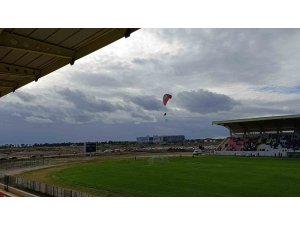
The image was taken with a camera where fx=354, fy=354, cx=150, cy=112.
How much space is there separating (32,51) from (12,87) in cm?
649

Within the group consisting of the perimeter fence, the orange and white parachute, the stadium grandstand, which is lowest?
the perimeter fence

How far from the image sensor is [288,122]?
5819 cm

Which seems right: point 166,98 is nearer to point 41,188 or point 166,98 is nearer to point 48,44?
point 41,188

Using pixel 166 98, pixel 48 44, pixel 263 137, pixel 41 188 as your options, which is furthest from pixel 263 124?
pixel 48 44

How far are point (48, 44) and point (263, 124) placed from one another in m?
58.7

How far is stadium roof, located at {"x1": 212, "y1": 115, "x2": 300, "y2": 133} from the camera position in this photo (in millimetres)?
56156

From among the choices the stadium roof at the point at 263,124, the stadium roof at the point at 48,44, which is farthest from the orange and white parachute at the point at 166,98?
the stadium roof at the point at 48,44

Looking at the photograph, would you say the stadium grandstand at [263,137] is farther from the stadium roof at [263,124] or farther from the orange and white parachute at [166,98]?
the orange and white parachute at [166,98]

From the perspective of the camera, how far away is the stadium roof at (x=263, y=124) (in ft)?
184

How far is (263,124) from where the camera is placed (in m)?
63.7

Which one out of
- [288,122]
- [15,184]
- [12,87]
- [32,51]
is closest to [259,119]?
[288,122]

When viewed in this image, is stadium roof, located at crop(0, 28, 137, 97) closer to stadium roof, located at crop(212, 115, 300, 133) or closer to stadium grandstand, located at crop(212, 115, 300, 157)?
stadium grandstand, located at crop(212, 115, 300, 157)

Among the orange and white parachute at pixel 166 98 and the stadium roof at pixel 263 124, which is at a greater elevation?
the orange and white parachute at pixel 166 98

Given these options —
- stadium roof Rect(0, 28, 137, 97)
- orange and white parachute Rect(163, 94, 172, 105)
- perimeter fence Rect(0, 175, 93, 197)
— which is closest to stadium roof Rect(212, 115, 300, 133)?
orange and white parachute Rect(163, 94, 172, 105)
